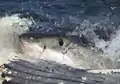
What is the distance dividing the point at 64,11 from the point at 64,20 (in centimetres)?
43

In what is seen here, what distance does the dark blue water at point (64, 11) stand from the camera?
611 cm

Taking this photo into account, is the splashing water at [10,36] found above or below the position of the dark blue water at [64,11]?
below

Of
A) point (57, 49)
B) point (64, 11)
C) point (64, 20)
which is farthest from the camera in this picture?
point (64, 11)

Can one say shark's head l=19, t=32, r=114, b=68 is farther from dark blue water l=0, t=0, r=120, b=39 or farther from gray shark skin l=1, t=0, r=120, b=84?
dark blue water l=0, t=0, r=120, b=39

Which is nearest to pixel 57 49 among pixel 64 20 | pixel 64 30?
pixel 64 30

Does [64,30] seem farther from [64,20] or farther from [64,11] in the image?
[64,11]

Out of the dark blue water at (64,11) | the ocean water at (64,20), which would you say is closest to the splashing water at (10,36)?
the ocean water at (64,20)

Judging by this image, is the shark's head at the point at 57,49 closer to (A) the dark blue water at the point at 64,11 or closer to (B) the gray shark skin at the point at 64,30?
(B) the gray shark skin at the point at 64,30

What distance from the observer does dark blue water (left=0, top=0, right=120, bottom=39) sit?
6.11 meters

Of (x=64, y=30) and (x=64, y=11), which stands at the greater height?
(x=64, y=11)

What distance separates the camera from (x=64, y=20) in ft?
20.4

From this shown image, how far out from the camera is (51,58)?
14.6 feet

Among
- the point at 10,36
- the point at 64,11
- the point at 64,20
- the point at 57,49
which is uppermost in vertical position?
the point at 64,11

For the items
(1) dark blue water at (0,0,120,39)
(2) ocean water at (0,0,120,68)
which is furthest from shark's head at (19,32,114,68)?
(1) dark blue water at (0,0,120,39)
